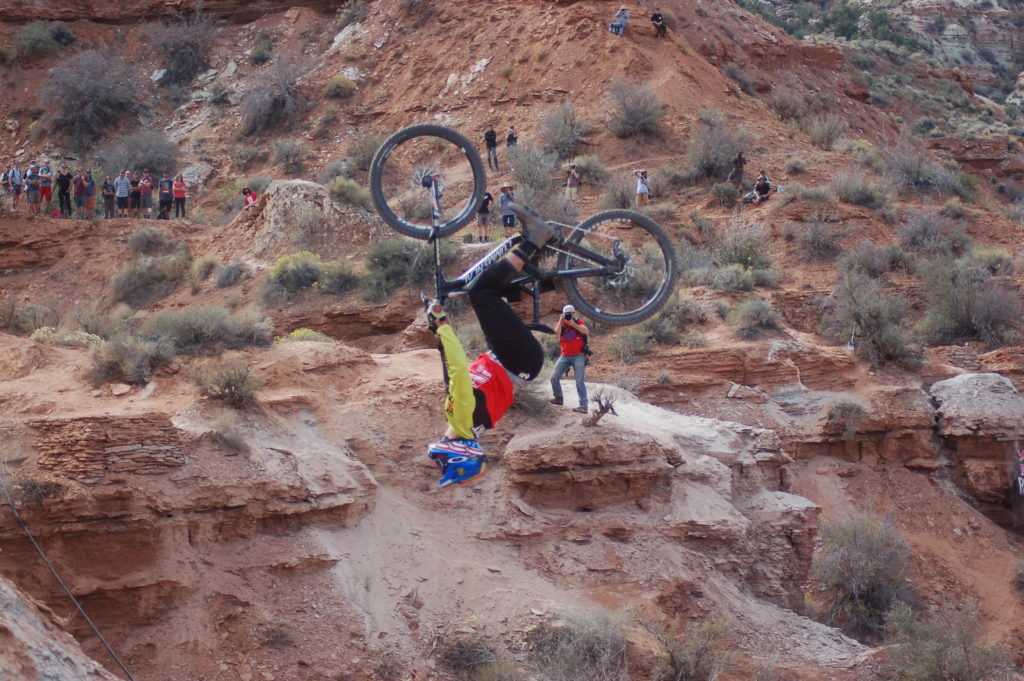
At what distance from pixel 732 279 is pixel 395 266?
22.8ft

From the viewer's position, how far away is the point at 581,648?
10.6 m

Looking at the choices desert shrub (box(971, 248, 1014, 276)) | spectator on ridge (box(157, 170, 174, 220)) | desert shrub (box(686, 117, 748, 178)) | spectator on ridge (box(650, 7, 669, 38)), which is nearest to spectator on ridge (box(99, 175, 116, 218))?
spectator on ridge (box(157, 170, 174, 220))

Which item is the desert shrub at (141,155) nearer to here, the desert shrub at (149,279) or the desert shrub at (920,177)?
the desert shrub at (149,279)

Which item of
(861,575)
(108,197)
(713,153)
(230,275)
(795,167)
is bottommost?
(861,575)

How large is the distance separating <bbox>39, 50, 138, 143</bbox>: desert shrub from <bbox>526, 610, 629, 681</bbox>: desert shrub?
31.2 m

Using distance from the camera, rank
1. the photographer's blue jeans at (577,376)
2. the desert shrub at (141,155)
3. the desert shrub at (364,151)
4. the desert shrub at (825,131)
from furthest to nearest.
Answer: the desert shrub at (825,131) → the desert shrub at (141,155) → the desert shrub at (364,151) → the photographer's blue jeans at (577,376)

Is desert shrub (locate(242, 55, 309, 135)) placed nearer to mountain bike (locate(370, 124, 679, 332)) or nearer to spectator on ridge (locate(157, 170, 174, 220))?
spectator on ridge (locate(157, 170, 174, 220))

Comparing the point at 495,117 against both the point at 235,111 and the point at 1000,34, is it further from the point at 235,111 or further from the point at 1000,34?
the point at 1000,34

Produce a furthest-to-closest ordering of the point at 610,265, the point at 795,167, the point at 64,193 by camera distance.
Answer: the point at 795,167
the point at 64,193
the point at 610,265

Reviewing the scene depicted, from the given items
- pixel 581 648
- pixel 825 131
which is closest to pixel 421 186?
pixel 581 648

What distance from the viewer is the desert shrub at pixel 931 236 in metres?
25.1

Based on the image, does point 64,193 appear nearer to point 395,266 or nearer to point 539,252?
point 395,266

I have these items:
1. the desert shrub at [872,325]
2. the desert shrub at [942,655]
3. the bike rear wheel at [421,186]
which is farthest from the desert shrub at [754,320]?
the desert shrub at [942,655]

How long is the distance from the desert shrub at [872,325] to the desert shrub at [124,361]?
1284 cm
